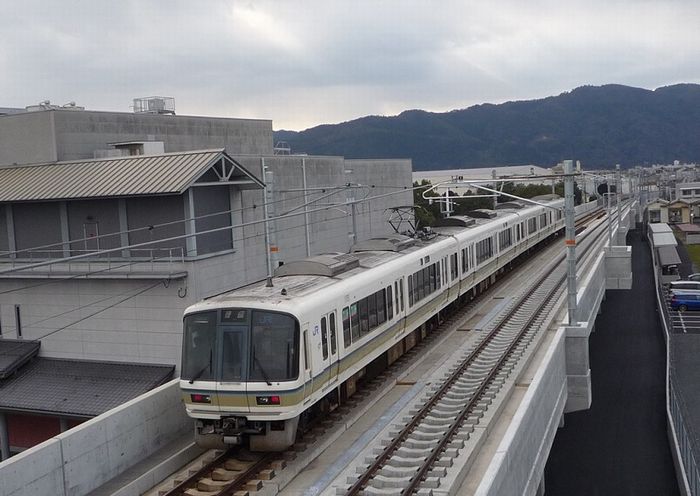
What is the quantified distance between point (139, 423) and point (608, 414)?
1837 centimetres

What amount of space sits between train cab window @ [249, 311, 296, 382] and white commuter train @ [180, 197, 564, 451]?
0.01m

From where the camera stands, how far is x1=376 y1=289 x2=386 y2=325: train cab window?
15.2m

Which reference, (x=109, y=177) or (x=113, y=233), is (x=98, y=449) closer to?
(x=113, y=233)

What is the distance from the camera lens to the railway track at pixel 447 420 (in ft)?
33.5

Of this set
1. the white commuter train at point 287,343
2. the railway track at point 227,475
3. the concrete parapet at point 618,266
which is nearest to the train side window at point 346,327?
the white commuter train at point 287,343

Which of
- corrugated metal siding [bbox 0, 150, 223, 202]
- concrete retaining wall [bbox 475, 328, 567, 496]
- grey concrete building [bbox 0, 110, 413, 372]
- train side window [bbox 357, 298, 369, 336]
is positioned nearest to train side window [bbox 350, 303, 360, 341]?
train side window [bbox 357, 298, 369, 336]

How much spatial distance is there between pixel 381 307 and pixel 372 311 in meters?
0.59

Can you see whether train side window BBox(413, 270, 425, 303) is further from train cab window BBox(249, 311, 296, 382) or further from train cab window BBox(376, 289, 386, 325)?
train cab window BBox(249, 311, 296, 382)

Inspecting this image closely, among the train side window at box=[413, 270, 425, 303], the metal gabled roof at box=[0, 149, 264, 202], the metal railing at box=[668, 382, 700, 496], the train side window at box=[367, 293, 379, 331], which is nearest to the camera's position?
→ the train side window at box=[367, 293, 379, 331]

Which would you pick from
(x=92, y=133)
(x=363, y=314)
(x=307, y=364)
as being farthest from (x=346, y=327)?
(x=92, y=133)

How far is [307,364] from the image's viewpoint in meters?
11.5

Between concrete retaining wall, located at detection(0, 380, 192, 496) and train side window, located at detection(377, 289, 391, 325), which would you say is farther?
train side window, located at detection(377, 289, 391, 325)

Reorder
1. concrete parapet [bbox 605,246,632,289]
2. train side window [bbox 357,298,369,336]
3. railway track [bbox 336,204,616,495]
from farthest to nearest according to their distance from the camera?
concrete parapet [bbox 605,246,632,289] → train side window [bbox 357,298,369,336] → railway track [bbox 336,204,616,495]

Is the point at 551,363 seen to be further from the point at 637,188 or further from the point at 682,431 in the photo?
the point at 637,188
